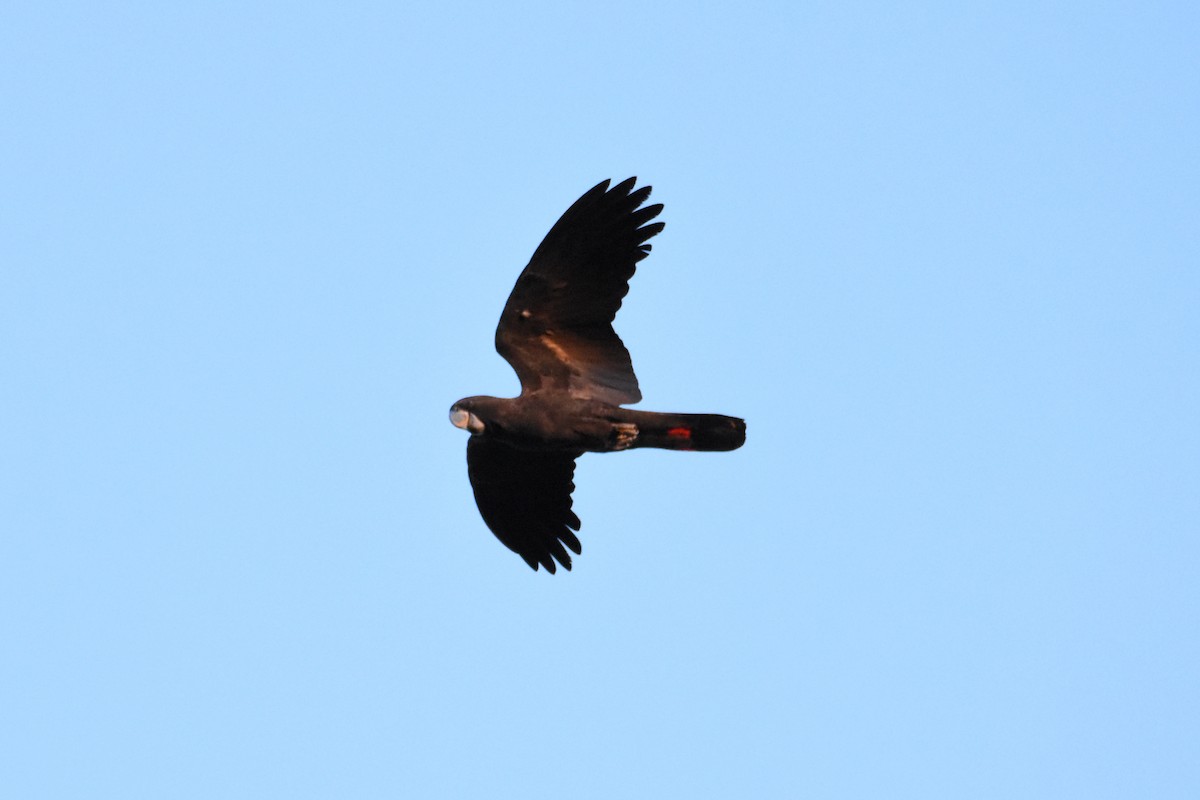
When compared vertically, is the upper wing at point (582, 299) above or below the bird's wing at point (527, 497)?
above

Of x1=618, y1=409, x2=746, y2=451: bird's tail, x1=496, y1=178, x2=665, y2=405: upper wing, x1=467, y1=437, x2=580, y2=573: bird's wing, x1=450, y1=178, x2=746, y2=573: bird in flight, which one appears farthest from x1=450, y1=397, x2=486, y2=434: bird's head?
x1=618, y1=409, x2=746, y2=451: bird's tail

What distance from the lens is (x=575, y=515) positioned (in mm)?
14141

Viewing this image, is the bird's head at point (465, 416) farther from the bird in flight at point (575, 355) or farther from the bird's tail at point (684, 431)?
the bird's tail at point (684, 431)

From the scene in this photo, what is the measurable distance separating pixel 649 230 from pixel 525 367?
55.0 inches

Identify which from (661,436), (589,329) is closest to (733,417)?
(661,436)

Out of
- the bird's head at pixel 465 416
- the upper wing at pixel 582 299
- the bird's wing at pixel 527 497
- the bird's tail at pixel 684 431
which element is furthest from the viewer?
the bird's wing at pixel 527 497

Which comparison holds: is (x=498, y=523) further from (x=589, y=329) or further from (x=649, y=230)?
(x=649, y=230)

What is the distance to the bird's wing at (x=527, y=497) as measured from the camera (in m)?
13.9

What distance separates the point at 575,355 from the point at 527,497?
1327 millimetres

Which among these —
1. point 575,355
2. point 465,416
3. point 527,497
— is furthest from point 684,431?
point 527,497

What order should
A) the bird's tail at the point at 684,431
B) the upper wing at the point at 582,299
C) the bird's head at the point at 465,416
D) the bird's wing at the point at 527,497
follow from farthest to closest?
the bird's wing at the point at 527,497, the upper wing at the point at 582,299, the bird's head at the point at 465,416, the bird's tail at the point at 684,431

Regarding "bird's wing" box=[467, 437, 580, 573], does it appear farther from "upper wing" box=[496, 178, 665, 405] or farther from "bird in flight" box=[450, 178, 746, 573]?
"upper wing" box=[496, 178, 665, 405]

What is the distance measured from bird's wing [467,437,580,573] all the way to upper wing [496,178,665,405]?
30.6 inches

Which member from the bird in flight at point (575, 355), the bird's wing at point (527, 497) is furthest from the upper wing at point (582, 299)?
the bird's wing at point (527, 497)
